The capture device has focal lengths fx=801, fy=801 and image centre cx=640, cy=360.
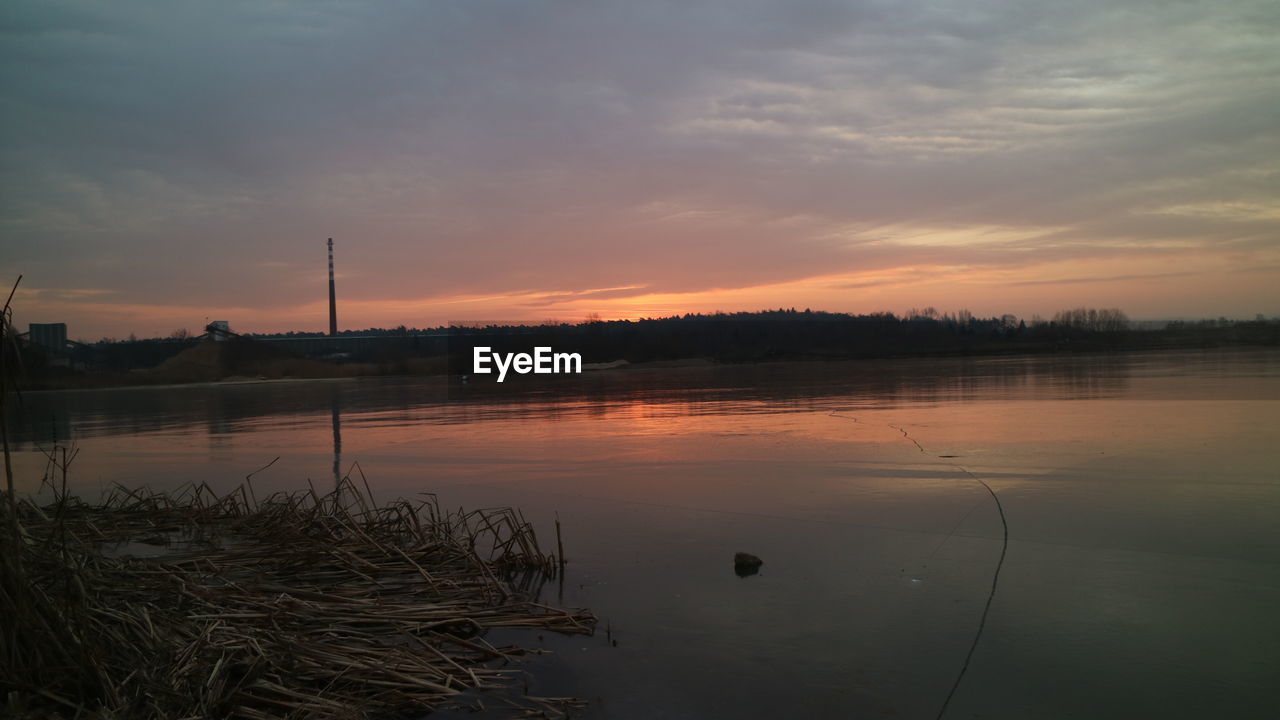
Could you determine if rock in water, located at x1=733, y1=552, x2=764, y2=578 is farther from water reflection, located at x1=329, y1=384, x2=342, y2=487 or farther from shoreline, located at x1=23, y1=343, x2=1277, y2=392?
shoreline, located at x1=23, y1=343, x2=1277, y2=392

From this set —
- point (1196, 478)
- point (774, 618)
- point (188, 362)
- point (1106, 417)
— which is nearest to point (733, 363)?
point (188, 362)

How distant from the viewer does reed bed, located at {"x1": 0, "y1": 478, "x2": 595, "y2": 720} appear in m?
3.68

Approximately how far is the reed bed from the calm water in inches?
21.8

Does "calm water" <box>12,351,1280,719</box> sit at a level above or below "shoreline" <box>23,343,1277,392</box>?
below

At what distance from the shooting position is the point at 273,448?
1602 cm

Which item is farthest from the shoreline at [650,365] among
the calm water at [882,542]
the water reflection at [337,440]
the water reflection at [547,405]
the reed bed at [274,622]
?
the reed bed at [274,622]

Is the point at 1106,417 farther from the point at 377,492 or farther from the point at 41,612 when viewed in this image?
the point at 41,612

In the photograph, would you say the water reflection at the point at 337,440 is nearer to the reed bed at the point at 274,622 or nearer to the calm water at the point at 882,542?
the calm water at the point at 882,542

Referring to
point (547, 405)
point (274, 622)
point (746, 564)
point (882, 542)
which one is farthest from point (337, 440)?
point (882, 542)

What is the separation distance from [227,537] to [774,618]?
5.71m

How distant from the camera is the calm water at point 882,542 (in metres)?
4.56

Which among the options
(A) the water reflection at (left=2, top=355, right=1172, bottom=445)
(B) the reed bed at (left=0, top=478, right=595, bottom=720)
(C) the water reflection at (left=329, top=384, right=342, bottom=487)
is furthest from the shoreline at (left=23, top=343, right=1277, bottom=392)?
(B) the reed bed at (left=0, top=478, right=595, bottom=720)

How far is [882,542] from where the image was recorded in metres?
7.33

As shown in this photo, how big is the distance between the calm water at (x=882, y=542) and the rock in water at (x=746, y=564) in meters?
0.13
